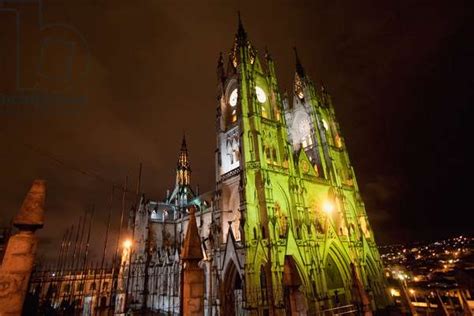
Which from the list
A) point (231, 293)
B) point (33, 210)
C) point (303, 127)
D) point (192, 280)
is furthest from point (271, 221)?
point (303, 127)

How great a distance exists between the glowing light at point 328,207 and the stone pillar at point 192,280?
84.3 feet

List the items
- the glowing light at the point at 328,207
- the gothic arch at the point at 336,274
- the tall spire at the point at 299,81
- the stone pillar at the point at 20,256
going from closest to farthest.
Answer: the stone pillar at the point at 20,256, the gothic arch at the point at 336,274, the glowing light at the point at 328,207, the tall spire at the point at 299,81

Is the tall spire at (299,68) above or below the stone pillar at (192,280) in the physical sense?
above

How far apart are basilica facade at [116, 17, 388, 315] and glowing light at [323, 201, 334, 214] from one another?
5.6 inches

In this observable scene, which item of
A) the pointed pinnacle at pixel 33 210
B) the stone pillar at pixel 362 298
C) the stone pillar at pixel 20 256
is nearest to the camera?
the stone pillar at pixel 20 256

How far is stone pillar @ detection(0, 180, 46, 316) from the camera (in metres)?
5.12

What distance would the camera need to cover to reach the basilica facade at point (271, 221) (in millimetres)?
20250

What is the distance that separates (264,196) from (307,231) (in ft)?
20.9

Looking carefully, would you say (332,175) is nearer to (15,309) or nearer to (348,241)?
(348,241)

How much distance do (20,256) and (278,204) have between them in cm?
2191

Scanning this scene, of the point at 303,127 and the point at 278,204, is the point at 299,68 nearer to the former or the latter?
the point at 303,127

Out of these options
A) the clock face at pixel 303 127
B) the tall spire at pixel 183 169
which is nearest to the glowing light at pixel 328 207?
the clock face at pixel 303 127

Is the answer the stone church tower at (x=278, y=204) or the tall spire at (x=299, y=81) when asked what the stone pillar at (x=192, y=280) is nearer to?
the stone church tower at (x=278, y=204)

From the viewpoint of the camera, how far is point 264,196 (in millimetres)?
22875
